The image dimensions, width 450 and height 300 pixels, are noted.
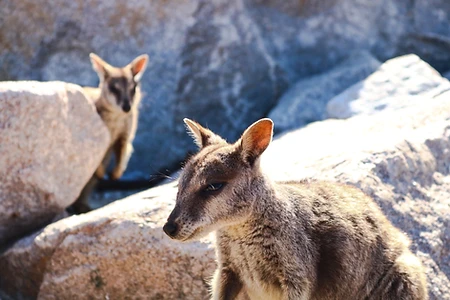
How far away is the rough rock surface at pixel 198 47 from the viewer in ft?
30.9

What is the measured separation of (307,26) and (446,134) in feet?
12.8

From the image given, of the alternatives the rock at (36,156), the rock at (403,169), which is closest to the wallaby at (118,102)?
the rock at (36,156)

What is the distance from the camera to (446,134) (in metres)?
6.70

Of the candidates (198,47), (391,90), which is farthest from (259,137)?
(198,47)

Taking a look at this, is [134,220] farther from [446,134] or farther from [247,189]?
[446,134]

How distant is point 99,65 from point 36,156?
8.79ft

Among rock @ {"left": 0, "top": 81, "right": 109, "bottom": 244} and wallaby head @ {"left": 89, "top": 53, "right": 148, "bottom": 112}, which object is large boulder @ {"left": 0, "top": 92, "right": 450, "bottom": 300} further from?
wallaby head @ {"left": 89, "top": 53, "right": 148, "bottom": 112}

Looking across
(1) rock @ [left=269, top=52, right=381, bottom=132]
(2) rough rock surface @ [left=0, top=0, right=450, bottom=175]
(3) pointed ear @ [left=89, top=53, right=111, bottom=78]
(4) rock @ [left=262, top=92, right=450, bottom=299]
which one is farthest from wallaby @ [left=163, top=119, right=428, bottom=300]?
(2) rough rock surface @ [left=0, top=0, right=450, bottom=175]

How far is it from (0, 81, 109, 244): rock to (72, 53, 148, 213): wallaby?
1986 millimetres

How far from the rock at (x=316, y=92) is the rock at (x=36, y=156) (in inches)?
108

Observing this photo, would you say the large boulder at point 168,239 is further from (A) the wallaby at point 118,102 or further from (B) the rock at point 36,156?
(A) the wallaby at point 118,102

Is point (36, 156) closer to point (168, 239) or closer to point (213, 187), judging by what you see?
point (168, 239)

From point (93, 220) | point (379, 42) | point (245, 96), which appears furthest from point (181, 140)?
point (93, 220)

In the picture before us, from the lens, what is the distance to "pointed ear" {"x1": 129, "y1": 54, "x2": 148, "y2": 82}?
920cm
